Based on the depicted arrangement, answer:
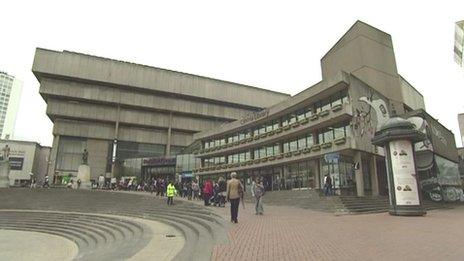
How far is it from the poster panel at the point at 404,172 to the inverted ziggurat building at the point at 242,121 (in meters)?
7.61

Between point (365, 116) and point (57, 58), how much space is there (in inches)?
2091

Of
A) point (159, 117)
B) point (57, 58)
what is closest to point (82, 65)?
point (57, 58)

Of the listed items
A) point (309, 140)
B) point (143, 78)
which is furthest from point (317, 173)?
point (143, 78)

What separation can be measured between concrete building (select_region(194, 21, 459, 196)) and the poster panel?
10.6m

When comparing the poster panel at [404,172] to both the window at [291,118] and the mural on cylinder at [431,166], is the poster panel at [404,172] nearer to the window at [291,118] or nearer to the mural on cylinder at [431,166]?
the mural on cylinder at [431,166]

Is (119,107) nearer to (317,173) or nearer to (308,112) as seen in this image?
(308,112)

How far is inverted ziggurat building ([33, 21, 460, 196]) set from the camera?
97.9ft

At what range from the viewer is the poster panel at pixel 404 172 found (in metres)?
15.5

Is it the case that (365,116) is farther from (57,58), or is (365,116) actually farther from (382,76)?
(57,58)

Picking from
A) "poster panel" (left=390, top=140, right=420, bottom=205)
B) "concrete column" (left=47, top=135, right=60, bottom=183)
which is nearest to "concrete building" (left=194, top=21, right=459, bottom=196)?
"poster panel" (left=390, top=140, right=420, bottom=205)

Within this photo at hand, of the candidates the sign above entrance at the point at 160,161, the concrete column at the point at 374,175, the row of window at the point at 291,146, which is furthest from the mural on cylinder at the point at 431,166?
the sign above entrance at the point at 160,161

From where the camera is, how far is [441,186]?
32.5 metres

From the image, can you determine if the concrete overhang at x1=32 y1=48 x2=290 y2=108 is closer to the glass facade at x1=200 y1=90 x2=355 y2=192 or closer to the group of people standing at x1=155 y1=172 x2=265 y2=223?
the glass facade at x1=200 y1=90 x2=355 y2=192

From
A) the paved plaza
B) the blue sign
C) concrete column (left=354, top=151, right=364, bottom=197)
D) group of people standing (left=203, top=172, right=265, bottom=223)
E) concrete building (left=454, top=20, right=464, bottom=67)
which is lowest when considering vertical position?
the paved plaza
